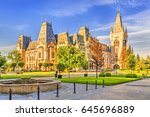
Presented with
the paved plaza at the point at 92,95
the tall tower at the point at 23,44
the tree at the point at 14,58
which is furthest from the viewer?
the tall tower at the point at 23,44

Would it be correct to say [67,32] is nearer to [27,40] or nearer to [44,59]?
[44,59]

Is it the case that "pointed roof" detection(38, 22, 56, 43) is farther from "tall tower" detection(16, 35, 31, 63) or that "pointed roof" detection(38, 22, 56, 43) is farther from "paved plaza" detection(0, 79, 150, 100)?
"paved plaza" detection(0, 79, 150, 100)

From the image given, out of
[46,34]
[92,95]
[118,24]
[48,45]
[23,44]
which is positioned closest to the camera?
[92,95]

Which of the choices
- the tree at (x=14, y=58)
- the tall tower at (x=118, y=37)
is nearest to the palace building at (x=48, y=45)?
the tall tower at (x=118, y=37)

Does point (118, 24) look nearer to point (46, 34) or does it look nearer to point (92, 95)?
point (46, 34)

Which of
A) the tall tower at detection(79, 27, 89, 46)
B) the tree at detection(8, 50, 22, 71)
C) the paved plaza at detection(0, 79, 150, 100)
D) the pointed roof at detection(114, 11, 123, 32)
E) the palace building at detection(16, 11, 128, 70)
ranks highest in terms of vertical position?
the pointed roof at detection(114, 11, 123, 32)

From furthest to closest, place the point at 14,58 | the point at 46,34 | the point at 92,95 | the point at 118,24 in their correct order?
the point at 118,24
the point at 46,34
the point at 14,58
the point at 92,95

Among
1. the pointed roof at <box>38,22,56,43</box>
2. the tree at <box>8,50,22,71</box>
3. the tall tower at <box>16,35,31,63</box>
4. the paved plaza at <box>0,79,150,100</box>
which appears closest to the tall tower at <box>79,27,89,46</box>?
the pointed roof at <box>38,22,56,43</box>

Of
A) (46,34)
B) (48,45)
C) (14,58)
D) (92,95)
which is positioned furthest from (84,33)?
(92,95)

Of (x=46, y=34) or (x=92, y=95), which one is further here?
(x=46, y=34)

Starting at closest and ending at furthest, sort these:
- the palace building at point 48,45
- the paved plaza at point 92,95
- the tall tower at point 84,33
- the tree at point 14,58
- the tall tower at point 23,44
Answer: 1. the paved plaza at point 92,95
2. the tree at point 14,58
3. the palace building at point 48,45
4. the tall tower at point 84,33
5. the tall tower at point 23,44

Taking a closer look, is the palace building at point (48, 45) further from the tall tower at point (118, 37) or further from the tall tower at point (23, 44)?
the tall tower at point (118, 37)

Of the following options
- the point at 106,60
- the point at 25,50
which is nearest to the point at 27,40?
the point at 25,50

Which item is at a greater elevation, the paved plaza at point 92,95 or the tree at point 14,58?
the tree at point 14,58
